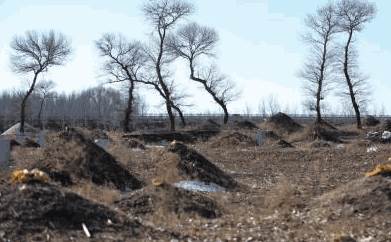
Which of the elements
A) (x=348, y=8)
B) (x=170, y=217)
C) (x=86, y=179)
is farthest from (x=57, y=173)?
(x=348, y=8)

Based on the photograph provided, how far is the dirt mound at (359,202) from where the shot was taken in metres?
10.2

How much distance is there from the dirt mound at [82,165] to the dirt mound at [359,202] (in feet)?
16.3

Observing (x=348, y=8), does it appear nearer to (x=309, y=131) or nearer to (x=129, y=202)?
(x=309, y=131)

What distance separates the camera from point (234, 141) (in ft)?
112

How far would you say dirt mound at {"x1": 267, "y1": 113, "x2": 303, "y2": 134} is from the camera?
149 ft

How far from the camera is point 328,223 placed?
32.4 feet

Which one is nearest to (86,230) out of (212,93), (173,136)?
(173,136)

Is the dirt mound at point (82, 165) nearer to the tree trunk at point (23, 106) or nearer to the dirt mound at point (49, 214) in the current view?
the dirt mound at point (49, 214)

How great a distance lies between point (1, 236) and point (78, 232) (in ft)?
3.12

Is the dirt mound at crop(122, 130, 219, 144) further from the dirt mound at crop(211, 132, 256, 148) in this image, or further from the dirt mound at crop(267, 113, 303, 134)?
the dirt mound at crop(267, 113, 303, 134)

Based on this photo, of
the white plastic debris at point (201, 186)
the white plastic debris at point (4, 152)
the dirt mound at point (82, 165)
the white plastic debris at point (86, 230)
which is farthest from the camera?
the white plastic debris at point (4, 152)


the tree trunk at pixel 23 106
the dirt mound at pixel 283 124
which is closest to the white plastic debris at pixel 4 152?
the tree trunk at pixel 23 106

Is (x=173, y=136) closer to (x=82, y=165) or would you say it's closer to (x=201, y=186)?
(x=201, y=186)

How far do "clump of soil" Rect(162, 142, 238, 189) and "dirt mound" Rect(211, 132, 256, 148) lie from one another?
15974 millimetres
